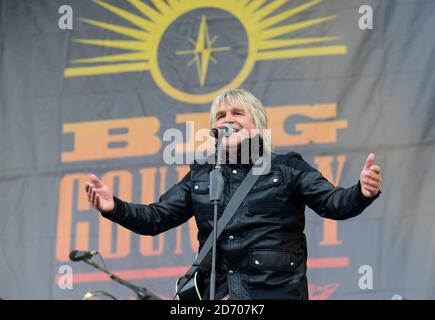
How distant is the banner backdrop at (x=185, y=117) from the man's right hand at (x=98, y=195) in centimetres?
215

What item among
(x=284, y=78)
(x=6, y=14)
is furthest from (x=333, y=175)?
(x=6, y=14)

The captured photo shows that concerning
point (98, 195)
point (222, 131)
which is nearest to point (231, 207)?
point (222, 131)

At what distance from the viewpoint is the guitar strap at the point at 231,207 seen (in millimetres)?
3611

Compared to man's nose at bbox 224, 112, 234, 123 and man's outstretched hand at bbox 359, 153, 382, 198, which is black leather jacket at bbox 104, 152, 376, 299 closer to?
man's outstretched hand at bbox 359, 153, 382, 198

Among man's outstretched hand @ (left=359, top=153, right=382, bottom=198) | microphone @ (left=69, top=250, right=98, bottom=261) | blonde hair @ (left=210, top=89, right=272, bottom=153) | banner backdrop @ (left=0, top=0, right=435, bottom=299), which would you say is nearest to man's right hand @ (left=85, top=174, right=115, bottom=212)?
blonde hair @ (left=210, top=89, right=272, bottom=153)

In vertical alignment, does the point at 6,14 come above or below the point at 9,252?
above

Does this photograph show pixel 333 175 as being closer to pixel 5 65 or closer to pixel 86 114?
pixel 86 114

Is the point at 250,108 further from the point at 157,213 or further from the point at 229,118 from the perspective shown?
the point at 157,213

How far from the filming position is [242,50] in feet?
19.9

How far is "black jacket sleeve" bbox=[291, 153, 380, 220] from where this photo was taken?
350 cm

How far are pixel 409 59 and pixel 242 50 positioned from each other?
1.13m

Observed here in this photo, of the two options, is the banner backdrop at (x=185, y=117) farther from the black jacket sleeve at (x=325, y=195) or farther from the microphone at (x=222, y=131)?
the microphone at (x=222, y=131)

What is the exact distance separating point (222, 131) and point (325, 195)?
1.64ft

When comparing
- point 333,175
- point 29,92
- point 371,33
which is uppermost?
point 371,33
